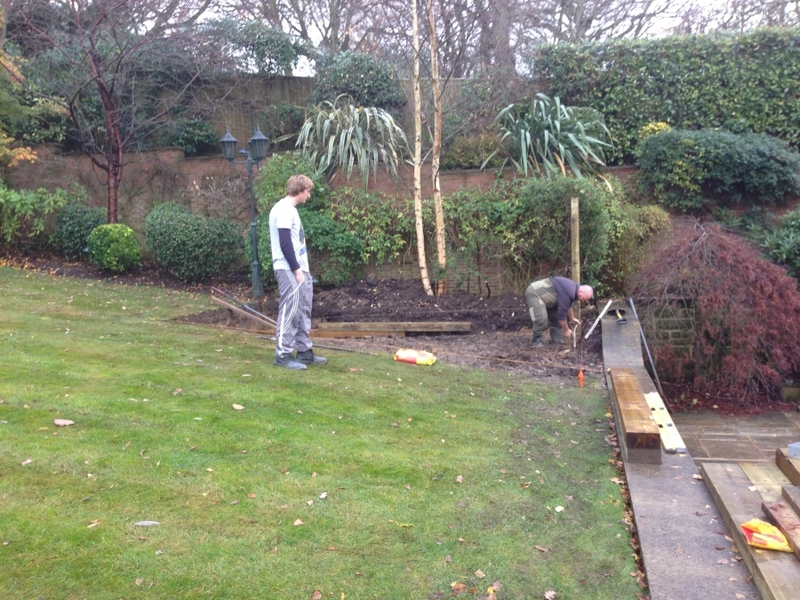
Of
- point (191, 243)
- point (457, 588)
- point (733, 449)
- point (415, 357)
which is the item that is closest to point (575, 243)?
point (415, 357)

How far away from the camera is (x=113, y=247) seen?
13.2 metres

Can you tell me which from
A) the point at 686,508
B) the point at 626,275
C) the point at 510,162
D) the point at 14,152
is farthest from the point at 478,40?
the point at 686,508

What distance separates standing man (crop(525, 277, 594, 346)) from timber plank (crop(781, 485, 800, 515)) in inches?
195

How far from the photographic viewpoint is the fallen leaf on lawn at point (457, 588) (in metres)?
3.43

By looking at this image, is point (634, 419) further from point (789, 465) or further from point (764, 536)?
point (764, 536)

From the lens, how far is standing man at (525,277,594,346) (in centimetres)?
901

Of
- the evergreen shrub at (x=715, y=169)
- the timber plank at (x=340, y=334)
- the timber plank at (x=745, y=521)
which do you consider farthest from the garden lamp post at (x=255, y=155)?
the timber plank at (x=745, y=521)

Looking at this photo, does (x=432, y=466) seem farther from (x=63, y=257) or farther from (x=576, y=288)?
(x=63, y=257)

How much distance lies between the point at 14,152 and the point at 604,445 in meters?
13.1

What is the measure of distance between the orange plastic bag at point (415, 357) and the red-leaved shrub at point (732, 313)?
356cm

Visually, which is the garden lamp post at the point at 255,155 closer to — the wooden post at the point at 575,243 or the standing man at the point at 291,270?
the standing man at the point at 291,270

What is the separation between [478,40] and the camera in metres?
14.5

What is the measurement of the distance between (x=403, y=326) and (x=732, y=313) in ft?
14.2

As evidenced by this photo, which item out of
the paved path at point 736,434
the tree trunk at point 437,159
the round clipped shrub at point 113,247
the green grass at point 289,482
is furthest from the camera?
the round clipped shrub at point 113,247
